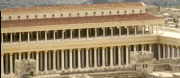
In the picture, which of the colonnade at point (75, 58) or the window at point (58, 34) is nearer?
the colonnade at point (75, 58)

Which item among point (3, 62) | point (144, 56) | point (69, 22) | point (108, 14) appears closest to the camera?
point (144, 56)

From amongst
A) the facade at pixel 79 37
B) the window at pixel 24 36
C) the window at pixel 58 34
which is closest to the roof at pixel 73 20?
the facade at pixel 79 37

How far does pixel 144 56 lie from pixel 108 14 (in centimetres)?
3149

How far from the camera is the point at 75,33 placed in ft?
258

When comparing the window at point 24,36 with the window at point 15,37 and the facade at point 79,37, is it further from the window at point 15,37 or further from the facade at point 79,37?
the window at point 15,37

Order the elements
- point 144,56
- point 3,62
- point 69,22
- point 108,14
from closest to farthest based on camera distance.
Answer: point 144,56 → point 3,62 → point 69,22 → point 108,14

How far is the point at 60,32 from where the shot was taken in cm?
7775

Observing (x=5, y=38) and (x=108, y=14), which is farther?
(x=108, y=14)

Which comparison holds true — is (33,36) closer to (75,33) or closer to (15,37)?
(15,37)

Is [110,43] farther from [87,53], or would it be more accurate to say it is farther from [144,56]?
[144,56]

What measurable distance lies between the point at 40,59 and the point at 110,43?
30.4 ft

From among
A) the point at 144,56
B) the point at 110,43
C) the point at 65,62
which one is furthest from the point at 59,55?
the point at 144,56

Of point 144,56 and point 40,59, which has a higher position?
point 144,56

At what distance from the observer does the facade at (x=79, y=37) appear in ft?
241
